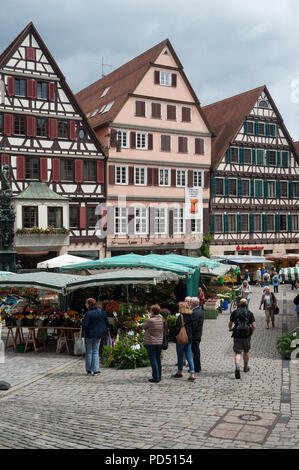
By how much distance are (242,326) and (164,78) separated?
31.0 meters

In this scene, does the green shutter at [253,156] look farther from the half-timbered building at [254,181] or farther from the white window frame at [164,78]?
the white window frame at [164,78]

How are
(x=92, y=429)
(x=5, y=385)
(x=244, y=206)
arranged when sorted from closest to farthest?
1. (x=92, y=429)
2. (x=5, y=385)
3. (x=244, y=206)

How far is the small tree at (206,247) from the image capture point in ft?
133

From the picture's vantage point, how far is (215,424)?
7797mm

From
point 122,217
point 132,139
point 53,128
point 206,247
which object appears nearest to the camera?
point 53,128

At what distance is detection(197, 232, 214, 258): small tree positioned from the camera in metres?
40.5

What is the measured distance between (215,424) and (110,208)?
30.0m

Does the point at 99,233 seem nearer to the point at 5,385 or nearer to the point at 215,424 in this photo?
the point at 5,385

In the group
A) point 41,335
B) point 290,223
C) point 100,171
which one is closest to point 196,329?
point 41,335

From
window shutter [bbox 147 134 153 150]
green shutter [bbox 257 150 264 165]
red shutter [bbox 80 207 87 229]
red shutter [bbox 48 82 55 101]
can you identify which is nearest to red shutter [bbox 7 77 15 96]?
red shutter [bbox 48 82 55 101]

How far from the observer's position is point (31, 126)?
34.0 meters

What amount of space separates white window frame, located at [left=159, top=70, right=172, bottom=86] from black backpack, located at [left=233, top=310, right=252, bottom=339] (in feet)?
100

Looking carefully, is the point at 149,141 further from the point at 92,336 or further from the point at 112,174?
the point at 92,336
